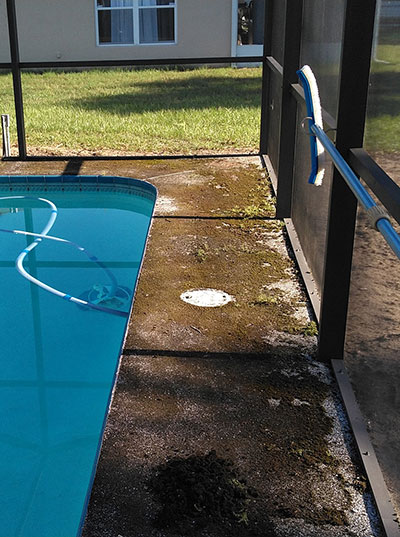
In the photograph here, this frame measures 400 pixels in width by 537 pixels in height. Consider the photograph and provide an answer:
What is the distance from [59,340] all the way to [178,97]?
8734 mm

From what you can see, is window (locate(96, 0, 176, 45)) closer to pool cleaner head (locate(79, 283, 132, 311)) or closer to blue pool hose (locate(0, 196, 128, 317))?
blue pool hose (locate(0, 196, 128, 317))

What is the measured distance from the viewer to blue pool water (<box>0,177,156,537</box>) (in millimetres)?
2674

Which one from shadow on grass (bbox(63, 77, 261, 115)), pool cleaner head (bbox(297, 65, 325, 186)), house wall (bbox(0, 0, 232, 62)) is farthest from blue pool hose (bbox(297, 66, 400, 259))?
house wall (bbox(0, 0, 232, 62))

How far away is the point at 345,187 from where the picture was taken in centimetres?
280

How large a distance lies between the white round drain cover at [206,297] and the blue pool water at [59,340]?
52 cm

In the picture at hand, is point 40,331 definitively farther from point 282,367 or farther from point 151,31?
point 151,31

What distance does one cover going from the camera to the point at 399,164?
2.21 meters

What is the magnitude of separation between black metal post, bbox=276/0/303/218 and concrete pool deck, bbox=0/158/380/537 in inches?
20.2

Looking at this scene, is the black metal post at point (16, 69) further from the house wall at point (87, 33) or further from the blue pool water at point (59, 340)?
the house wall at point (87, 33)

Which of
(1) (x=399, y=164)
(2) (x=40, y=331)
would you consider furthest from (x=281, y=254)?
(1) (x=399, y=164)

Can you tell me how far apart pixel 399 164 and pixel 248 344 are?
1.39 metres

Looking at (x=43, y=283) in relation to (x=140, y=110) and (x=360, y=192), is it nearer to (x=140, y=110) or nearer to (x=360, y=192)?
(x=360, y=192)

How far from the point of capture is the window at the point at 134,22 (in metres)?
16.2

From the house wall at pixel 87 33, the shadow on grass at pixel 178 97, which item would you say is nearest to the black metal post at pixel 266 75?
the shadow on grass at pixel 178 97
